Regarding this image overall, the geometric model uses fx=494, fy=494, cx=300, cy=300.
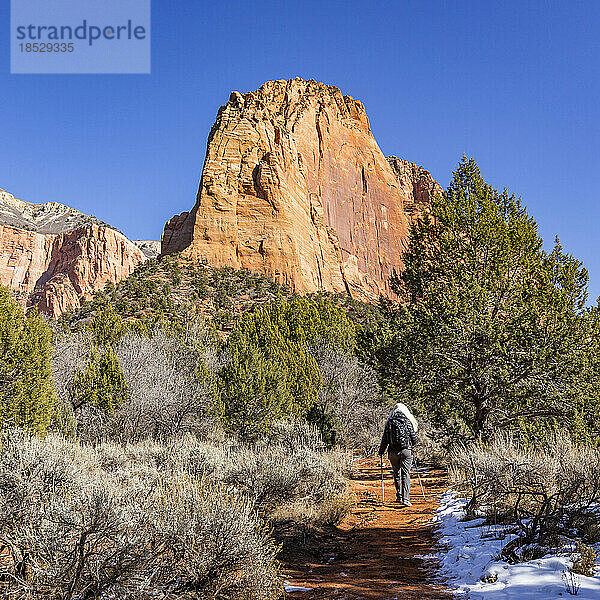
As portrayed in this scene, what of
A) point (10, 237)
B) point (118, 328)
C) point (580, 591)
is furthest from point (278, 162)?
point (10, 237)

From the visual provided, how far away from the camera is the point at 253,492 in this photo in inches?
318

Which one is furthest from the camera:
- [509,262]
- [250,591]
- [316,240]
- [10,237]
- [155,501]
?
[10,237]

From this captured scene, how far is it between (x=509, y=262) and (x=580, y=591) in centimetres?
839

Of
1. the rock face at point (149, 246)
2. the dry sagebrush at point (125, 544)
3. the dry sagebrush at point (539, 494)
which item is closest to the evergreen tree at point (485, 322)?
the dry sagebrush at point (539, 494)

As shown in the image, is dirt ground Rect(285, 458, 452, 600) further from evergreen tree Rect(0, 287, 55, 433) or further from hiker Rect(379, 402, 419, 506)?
evergreen tree Rect(0, 287, 55, 433)

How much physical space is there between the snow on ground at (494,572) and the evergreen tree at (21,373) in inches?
336

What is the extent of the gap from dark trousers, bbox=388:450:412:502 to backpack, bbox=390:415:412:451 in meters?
0.10

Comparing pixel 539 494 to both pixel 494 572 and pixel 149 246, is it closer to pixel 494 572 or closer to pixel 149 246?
pixel 494 572

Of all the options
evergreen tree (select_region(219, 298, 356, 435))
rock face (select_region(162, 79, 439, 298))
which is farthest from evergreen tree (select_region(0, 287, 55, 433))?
rock face (select_region(162, 79, 439, 298))

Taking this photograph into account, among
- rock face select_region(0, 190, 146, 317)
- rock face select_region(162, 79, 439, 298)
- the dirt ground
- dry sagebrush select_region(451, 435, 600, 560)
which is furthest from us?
rock face select_region(0, 190, 146, 317)

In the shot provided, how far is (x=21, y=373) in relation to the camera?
35.5ft

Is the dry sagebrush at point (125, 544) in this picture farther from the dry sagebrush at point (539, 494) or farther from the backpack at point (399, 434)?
the backpack at point (399, 434)

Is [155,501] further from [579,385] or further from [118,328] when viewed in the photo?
[118,328]

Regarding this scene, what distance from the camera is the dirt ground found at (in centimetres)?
509
